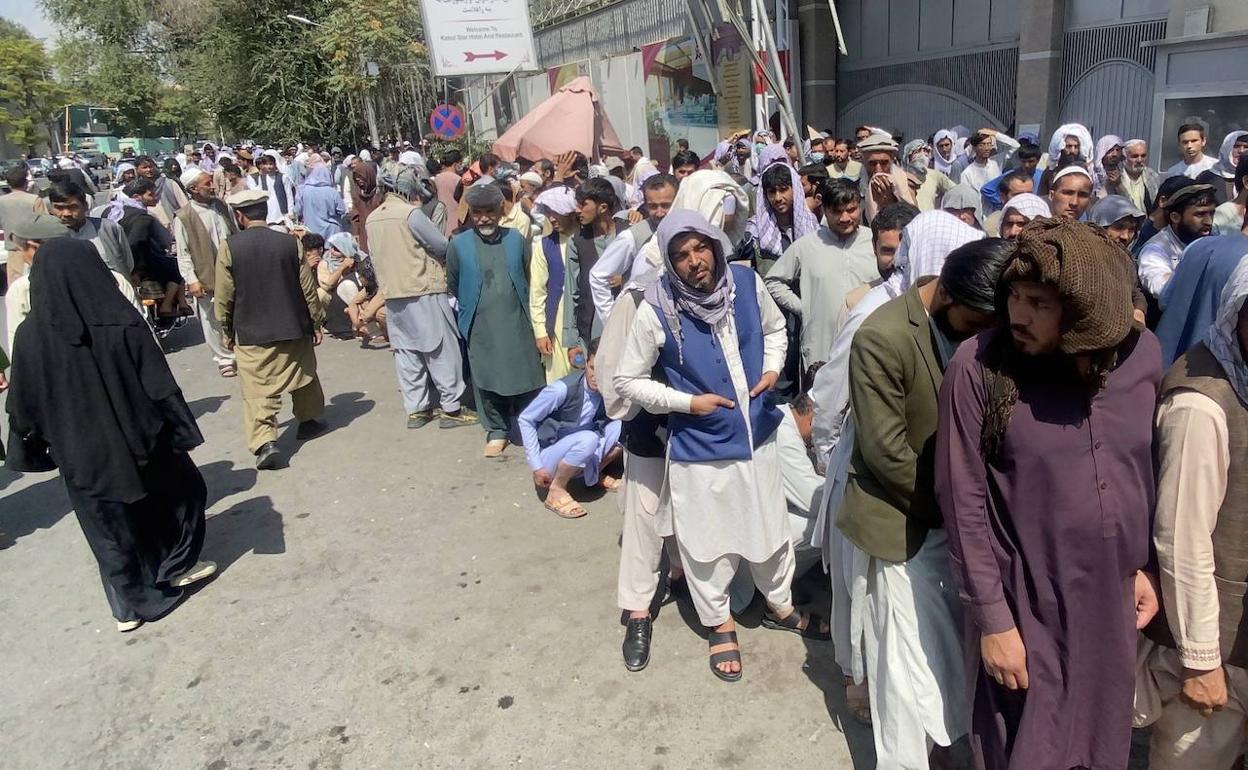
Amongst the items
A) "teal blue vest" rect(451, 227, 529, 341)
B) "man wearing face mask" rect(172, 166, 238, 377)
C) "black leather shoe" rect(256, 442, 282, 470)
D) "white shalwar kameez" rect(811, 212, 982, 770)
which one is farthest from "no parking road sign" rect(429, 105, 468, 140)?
"white shalwar kameez" rect(811, 212, 982, 770)

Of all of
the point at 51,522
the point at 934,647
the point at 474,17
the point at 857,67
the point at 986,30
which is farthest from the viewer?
the point at 474,17

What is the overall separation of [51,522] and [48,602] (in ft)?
3.79

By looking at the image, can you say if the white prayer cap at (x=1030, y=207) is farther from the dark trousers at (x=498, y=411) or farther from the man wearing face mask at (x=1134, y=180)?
the man wearing face mask at (x=1134, y=180)

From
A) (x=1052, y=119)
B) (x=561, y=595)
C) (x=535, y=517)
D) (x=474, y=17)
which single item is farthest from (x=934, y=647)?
(x=474, y=17)

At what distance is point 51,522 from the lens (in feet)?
16.9

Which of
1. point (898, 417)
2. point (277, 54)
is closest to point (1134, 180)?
point (898, 417)

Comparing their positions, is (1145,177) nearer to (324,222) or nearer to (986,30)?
(986,30)

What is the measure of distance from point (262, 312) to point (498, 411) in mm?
1651

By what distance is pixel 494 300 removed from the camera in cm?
540

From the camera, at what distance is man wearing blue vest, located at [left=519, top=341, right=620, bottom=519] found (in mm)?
4613

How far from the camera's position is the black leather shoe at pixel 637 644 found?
3.23 metres

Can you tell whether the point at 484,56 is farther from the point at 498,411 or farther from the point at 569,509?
the point at 569,509

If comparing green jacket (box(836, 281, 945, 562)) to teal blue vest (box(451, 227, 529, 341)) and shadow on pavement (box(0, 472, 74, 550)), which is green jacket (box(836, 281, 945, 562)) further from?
shadow on pavement (box(0, 472, 74, 550))

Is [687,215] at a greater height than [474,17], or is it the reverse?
[474,17]
